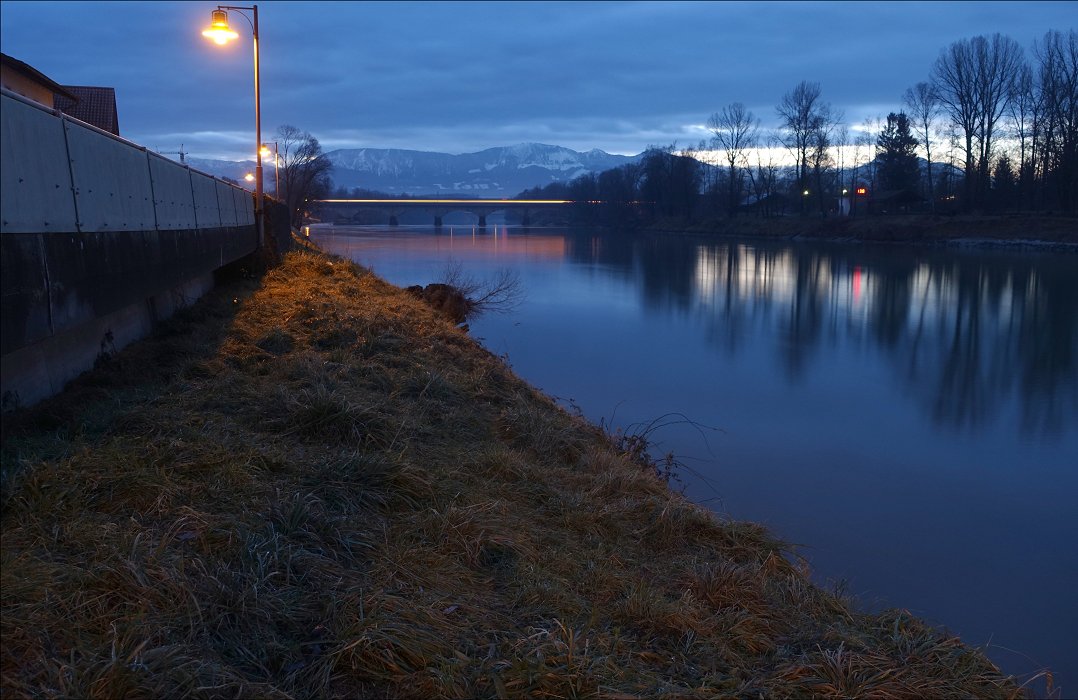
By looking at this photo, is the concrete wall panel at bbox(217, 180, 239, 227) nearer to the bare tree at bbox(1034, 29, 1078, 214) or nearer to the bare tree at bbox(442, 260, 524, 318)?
the bare tree at bbox(442, 260, 524, 318)

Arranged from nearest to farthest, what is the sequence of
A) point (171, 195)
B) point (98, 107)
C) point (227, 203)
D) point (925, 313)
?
1. point (171, 195)
2. point (227, 203)
3. point (925, 313)
4. point (98, 107)

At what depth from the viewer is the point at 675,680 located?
4344 millimetres

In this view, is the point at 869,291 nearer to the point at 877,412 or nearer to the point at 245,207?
the point at 877,412

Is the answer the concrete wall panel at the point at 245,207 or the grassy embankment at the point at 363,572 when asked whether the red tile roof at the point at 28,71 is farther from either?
the grassy embankment at the point at 363,572

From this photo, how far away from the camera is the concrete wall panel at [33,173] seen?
5.52 m

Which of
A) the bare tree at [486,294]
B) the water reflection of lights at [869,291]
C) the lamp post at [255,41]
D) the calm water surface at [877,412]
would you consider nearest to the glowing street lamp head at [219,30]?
the lamp post at [255,41]

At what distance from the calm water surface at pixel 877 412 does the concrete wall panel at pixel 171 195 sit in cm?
709

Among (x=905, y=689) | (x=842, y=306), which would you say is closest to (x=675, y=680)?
(x=905, y=689)

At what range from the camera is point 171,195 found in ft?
37.7

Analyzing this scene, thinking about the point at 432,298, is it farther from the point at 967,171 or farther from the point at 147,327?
the point at 967,171

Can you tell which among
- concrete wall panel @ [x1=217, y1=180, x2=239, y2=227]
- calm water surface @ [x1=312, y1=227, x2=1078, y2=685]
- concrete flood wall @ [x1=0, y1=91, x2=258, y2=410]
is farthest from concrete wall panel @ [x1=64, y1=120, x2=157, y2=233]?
calm water surface @ [x1=312, y1=227, x2=1078, y2=685]

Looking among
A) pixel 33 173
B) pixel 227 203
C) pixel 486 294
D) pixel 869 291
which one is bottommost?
pixel 869 291

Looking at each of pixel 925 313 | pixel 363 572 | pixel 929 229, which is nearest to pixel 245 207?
pixel 363 572

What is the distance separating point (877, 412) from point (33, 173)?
1359 centimetres
